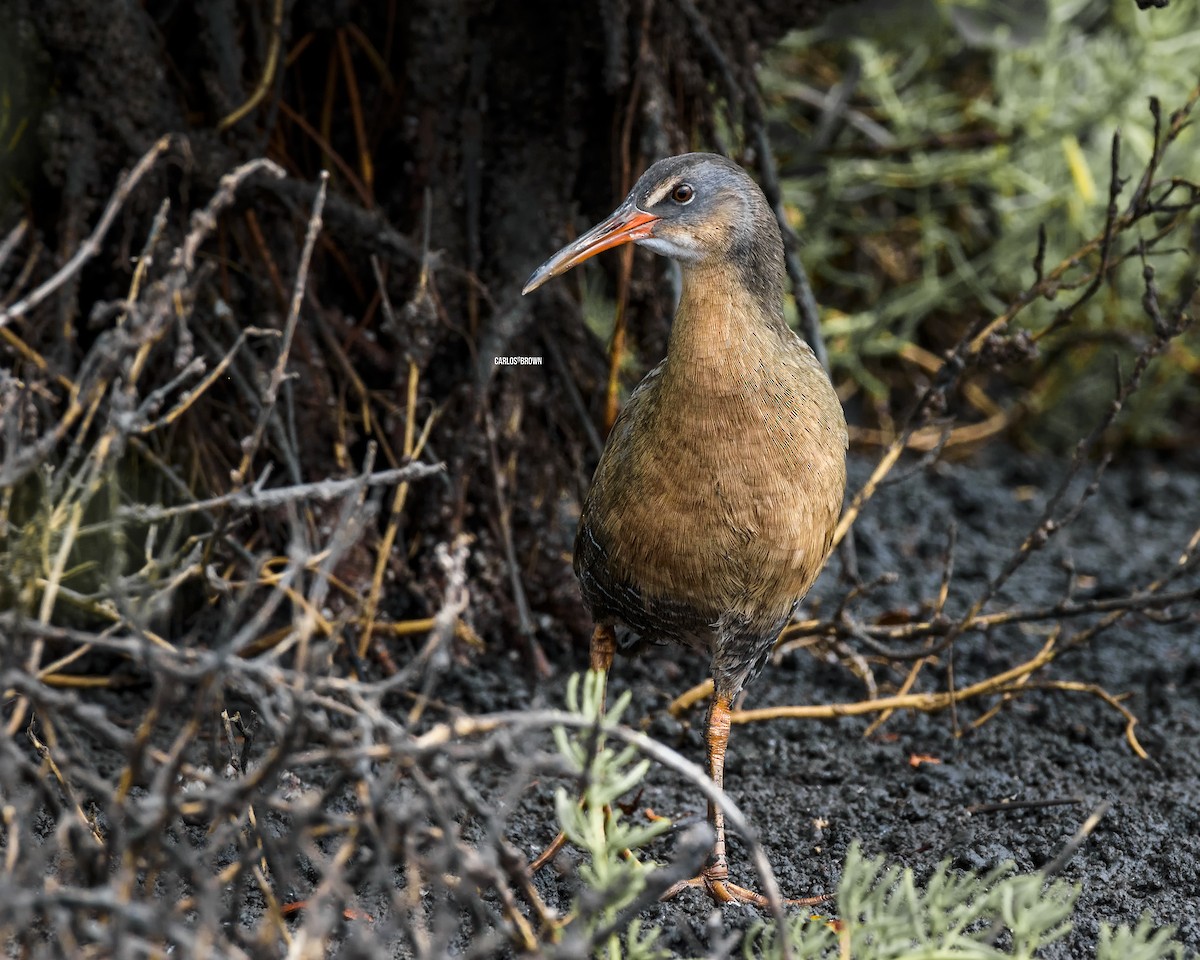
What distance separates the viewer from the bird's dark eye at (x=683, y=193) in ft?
9.07

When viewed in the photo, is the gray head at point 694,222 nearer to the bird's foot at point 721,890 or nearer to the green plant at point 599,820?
the green plant at point 599,820

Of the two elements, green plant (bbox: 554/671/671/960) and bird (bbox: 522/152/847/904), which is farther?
bird (bbox: 522/152/847/904)

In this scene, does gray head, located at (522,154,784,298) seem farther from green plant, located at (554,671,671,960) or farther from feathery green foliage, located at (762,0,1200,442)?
feathery green foliage, located at (762,0,1200,442)

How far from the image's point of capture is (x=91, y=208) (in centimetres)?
324

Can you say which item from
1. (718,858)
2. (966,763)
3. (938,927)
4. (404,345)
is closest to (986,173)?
(966,763)

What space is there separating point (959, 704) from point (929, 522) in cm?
164

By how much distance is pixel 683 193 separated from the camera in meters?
2.77

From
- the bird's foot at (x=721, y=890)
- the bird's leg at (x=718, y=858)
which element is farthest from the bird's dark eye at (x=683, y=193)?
the bird's foot at (x=721, y=890)

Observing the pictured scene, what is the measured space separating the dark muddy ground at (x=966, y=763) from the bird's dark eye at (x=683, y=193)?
105 cm

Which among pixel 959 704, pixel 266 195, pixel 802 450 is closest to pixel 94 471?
pixel 802 450

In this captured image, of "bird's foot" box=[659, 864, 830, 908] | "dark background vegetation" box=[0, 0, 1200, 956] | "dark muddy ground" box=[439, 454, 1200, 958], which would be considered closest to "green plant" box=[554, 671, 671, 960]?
"dark muddy ground" box=[439, 454, 1200, 958]

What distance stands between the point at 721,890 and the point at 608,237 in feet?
4.12

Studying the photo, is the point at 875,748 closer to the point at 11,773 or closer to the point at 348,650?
the point at 348,650

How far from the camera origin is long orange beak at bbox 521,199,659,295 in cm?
278
